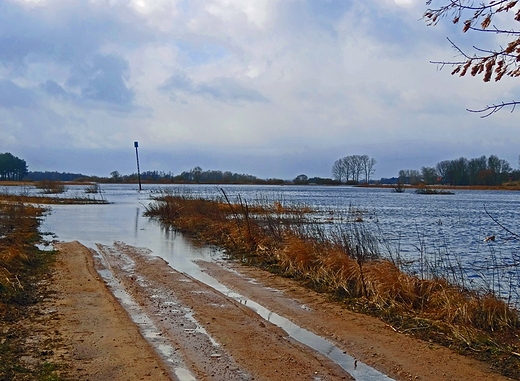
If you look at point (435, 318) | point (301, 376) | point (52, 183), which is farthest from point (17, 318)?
point (52, 183)

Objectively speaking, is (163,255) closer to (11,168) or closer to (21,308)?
(21,308)

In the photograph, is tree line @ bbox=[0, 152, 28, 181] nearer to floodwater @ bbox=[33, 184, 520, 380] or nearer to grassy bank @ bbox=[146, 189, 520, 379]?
floodwater @ bbox=[33, 184, 520, 380]

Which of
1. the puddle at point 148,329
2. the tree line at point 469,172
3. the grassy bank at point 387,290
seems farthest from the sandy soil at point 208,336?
the tree line at point 469,172

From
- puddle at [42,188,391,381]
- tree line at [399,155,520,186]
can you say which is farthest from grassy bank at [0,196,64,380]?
tree line at [399,155,520,186]

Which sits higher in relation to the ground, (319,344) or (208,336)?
(208,336)

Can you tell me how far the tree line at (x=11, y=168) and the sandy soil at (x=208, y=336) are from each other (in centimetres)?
12612

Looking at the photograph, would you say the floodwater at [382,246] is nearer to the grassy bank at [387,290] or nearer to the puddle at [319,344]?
the puddle at [319,344]

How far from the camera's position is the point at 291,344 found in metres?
7.47

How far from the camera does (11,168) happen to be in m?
128

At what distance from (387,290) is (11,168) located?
435 ft

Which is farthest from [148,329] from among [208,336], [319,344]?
[319,344]

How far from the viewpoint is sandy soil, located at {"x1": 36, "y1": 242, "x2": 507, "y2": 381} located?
632cm

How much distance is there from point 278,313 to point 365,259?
453cm

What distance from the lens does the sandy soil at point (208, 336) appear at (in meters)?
6.32
